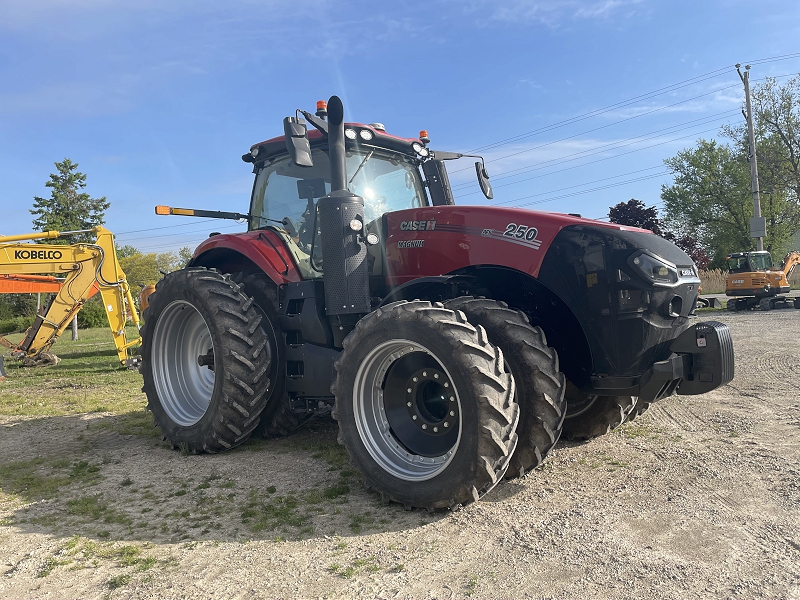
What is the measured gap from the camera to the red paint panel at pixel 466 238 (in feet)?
12.3

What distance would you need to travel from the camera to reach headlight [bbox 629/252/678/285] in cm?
351

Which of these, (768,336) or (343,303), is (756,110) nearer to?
(768,336)

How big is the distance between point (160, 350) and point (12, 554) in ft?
8.52

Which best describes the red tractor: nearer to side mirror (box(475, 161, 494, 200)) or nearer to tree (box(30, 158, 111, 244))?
side mirror (box(475, 161, 494, 200))

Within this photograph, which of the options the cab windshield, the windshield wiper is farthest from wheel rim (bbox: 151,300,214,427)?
the windshield wiper

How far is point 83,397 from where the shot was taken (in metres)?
8.04

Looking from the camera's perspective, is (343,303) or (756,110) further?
(756,110)

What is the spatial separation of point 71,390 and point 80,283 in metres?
3.15

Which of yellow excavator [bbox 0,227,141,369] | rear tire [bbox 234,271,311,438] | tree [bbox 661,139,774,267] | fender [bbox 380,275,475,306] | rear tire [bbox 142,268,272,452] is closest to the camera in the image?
fender [bbox 380,275,475,306]

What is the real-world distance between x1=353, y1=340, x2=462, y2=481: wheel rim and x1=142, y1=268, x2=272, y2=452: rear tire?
4.09 ft

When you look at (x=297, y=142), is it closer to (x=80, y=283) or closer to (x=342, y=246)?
(x=342, y=246)

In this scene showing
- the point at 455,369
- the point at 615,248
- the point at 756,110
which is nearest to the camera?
the point at 455,369

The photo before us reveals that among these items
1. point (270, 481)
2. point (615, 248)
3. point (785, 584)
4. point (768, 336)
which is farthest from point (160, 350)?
point (768, 336)

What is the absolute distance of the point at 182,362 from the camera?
5586 millimetres
